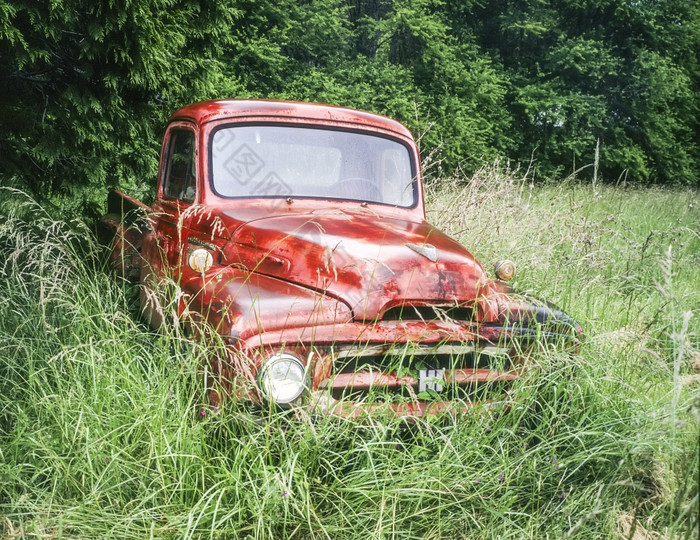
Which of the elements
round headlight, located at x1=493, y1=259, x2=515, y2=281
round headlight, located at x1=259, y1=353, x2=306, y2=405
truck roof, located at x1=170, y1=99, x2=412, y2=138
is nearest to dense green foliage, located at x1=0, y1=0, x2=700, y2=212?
truck roof, located at x1=170, y1=99, x2=412, y2=138

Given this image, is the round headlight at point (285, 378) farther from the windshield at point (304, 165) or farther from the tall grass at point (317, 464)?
the windshield at point (304, 165)

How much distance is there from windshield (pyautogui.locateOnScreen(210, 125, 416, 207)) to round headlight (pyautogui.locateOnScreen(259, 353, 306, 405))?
1.35m

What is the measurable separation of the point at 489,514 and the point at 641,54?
72.7 feet

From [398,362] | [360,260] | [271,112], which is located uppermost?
[271,112]

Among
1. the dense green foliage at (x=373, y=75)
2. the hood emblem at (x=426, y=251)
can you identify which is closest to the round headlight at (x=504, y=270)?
the hood emblem at (x=426, y=251)

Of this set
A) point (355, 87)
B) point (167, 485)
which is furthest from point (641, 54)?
point (167, 485)

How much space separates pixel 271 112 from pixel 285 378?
1.86m

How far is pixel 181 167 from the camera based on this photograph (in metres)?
3.61

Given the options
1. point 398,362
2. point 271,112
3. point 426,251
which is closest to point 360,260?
point 426,251

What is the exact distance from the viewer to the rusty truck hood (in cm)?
256

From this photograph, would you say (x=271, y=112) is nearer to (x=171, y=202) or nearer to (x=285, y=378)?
(x=171, y=202)

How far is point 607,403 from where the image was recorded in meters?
2.60

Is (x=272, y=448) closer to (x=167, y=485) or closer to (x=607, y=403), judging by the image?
(x=167, y=485)

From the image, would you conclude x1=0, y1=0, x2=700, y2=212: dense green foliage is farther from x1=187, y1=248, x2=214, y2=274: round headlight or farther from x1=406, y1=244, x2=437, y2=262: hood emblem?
x1=406, y1=244, x2=437, y2=262: hood emblem
